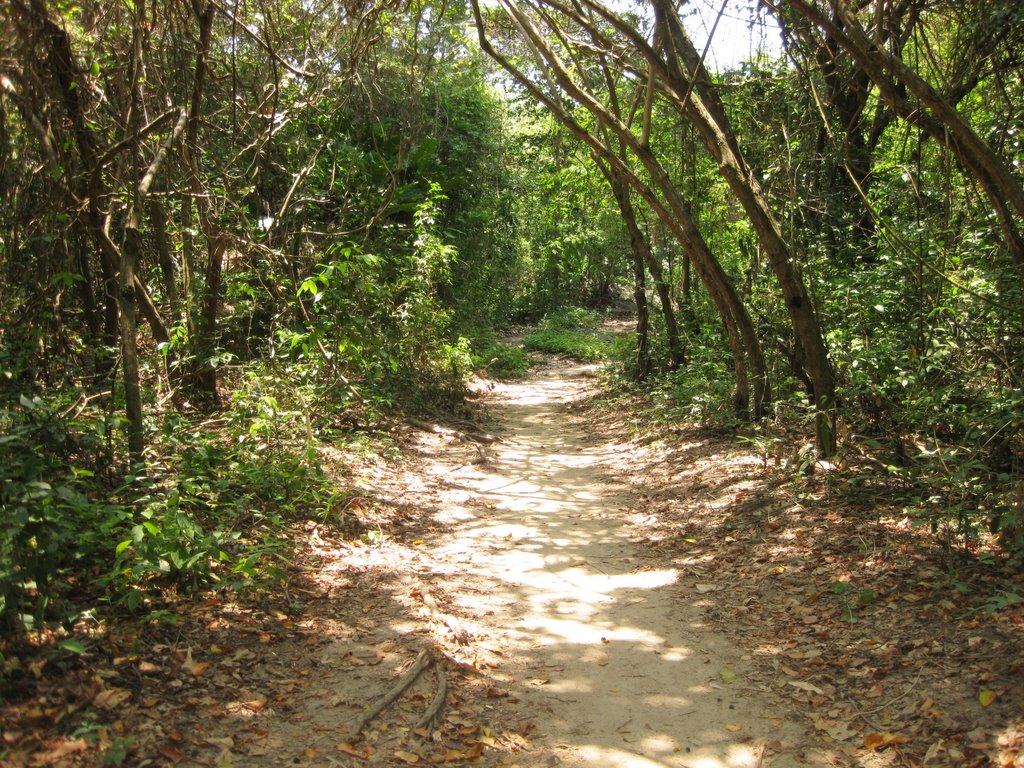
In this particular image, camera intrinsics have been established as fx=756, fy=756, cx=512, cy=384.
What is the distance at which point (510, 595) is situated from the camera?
543cm

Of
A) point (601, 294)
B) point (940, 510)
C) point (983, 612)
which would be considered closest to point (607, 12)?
point (940, 510)

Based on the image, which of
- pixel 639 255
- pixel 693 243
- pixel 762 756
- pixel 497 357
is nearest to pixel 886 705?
pixel 762 756

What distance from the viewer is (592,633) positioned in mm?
4812

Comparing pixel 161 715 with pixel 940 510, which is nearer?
pixel 161 715

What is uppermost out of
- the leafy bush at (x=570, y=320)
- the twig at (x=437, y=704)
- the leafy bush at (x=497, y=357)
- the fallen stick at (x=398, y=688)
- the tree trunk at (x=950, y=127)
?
the tree trunk at (x=950, y=127)

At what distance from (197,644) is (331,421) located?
4.43m

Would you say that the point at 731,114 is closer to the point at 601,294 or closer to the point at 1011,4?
the point at 1011,4

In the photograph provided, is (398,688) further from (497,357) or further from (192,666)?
(497,357)

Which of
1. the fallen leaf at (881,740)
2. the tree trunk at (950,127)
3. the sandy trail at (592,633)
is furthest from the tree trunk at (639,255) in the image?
the fallen leaf at (881,740)

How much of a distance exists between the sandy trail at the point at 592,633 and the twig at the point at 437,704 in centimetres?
36

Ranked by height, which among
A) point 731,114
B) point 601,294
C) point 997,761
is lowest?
point 997,761

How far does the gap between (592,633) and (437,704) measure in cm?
133

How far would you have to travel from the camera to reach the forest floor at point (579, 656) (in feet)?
10.9

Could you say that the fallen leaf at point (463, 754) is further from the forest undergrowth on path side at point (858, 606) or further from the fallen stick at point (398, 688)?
the forest undergrowth on path side at point (858, 606)
